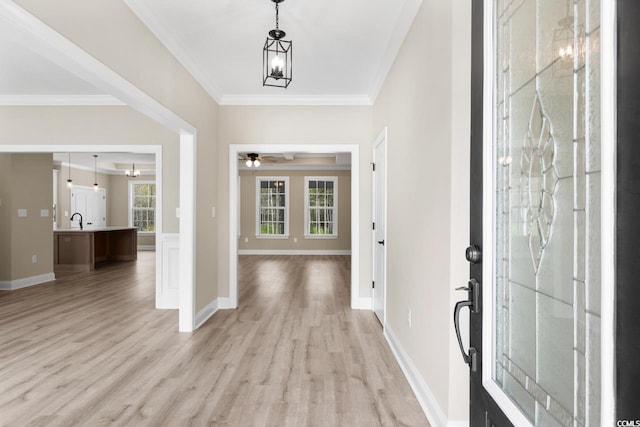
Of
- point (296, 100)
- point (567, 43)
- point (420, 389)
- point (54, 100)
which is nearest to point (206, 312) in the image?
point (420, 389)

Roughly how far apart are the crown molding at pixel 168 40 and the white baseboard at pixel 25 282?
184 inches

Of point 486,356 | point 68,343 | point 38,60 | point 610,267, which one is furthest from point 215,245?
point 610,267

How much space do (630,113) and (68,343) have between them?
169 inches

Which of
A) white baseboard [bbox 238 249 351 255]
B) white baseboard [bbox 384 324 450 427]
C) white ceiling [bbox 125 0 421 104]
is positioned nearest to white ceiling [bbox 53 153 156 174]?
white baseboard [bbox 238 249 351 255]

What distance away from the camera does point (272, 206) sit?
1054 centimetres

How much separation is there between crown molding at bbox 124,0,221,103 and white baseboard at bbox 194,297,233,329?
256 centimetres

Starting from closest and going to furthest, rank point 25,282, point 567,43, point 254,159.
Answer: point 567,43
point 25,282
point 254,159

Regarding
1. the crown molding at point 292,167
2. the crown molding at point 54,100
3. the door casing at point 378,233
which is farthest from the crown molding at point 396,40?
the crown molding at point 292,167

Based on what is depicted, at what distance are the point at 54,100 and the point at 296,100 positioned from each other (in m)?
3.18

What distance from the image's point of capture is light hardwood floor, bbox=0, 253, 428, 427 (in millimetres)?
2225

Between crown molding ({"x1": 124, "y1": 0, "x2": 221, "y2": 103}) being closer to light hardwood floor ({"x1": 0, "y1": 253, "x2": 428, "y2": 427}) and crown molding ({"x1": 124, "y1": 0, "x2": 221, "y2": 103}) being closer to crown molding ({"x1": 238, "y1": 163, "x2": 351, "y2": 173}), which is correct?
light hardwood floor ({"x1": 0, "y1": 253, "x2": 428, "y2": 427})

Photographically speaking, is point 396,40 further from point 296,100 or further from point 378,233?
point 378,233

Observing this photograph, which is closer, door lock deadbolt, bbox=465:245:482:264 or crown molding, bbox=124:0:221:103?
door lock deadbolt, bbox=465:245:482:264

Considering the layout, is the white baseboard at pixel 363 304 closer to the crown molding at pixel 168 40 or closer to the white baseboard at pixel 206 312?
the white baseboard at pixel 206 312
